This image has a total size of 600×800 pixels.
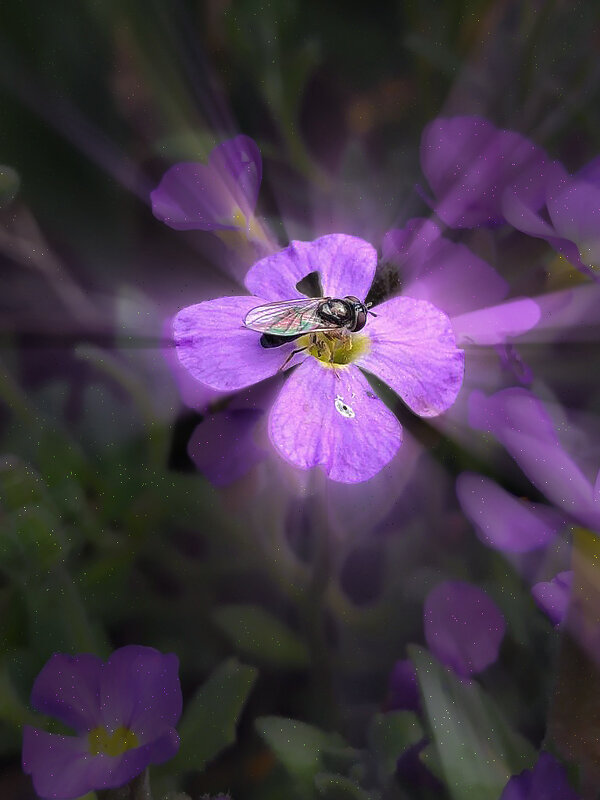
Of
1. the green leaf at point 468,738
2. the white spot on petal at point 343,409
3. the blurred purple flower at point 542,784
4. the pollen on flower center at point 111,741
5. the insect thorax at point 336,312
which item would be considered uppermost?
the insect thorax at point 336,312

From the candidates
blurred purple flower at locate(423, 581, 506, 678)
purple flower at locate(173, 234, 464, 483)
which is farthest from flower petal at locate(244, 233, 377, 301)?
blurred purple flower at locate(423, 581, 506, 678)

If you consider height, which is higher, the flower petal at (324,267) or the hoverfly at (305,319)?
the flower petal at (324,267)

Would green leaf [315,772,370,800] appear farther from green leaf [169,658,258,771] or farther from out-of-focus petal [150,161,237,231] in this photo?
out-of-focus petal [150,161,237,231]

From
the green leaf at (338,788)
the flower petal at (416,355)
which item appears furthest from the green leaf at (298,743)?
the flower petal at (416,355)

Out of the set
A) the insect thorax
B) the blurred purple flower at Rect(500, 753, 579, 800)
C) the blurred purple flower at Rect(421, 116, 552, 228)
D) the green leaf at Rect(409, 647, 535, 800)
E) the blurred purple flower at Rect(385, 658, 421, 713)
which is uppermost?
the blurred purple flower at Rect(421, 116, 552, 228)

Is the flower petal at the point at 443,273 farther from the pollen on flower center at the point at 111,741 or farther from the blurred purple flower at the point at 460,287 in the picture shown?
the pollen on flower center at the point at 111,741

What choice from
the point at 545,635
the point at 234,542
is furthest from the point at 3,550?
the point at 545,635
